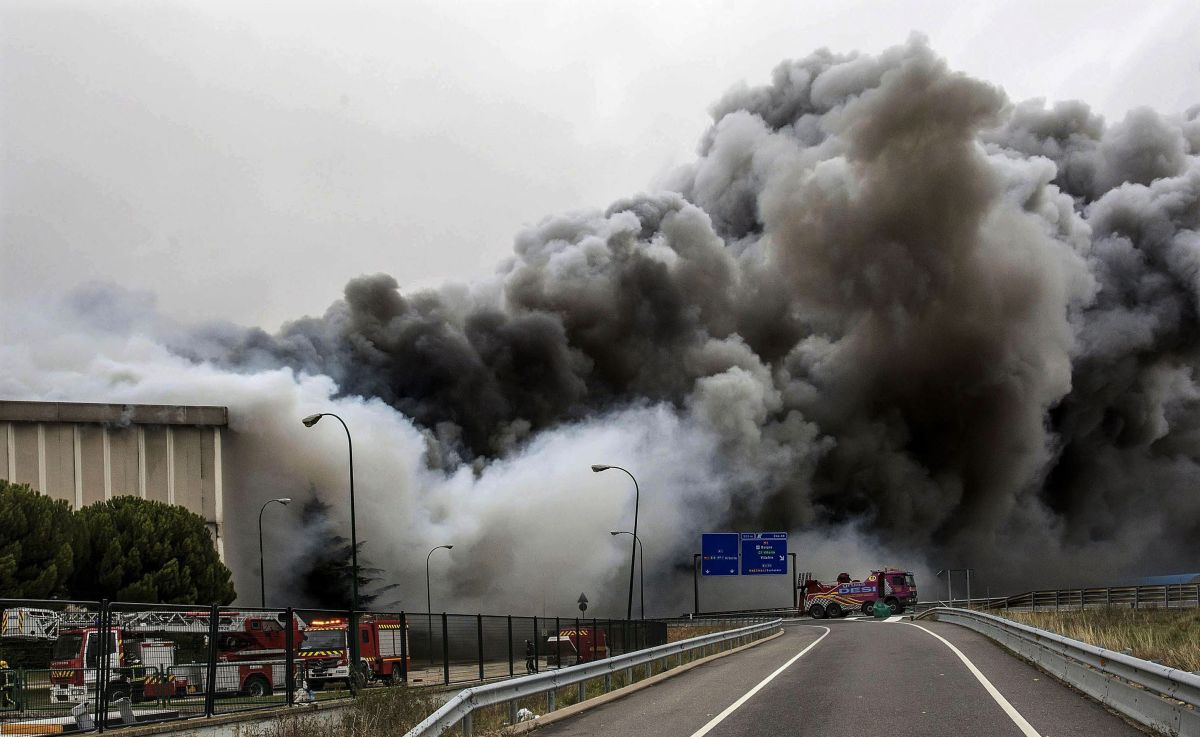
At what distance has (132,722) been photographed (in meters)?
13.4

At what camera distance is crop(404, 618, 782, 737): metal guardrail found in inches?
407

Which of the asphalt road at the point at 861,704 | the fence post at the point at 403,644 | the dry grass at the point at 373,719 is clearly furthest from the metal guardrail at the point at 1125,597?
the dry grass at the point at 373,719

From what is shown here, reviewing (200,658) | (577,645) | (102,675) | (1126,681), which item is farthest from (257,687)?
(1126,681)

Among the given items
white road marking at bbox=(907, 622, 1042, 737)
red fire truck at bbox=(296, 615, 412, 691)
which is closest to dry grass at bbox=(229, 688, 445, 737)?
red fire truck at bbox=(296, 615, 412, 691)

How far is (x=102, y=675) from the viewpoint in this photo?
12.9 m

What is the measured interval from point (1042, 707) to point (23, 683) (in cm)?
1039

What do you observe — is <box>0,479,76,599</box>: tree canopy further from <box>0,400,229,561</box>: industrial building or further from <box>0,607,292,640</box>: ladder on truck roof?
<box>0,607,292,640</box>: ladder on truck roof

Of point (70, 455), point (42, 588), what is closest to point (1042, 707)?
point (42, 588)

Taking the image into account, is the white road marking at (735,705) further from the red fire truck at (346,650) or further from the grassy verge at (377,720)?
the red fire truck at (346,650)

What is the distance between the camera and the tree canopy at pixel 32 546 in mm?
39812

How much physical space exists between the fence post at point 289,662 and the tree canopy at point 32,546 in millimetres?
27040

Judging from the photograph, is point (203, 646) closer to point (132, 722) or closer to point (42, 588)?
point (132, 722)

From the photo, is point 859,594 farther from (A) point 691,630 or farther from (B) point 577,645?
(B) point 577,645

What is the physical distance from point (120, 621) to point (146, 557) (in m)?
36.5
